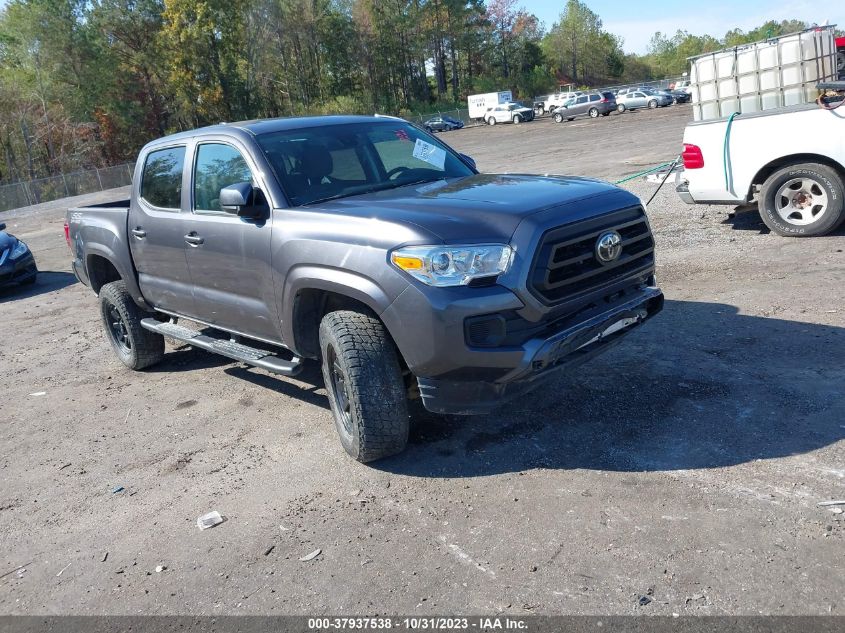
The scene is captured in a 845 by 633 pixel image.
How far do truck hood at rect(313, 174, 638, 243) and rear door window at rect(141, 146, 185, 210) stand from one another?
1.63 m

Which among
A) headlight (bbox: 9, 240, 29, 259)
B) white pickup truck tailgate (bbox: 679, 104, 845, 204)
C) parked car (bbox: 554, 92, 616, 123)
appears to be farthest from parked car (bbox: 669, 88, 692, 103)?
headlight (bbox: 9, 240, 29, 259)

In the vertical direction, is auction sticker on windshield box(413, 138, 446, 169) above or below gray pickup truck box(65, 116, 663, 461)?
above

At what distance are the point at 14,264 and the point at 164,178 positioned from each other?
789cm

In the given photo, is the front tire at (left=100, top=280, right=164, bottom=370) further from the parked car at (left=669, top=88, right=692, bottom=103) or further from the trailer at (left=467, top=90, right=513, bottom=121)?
the trailer at (left=467, top=90, right=513, bottom=121)

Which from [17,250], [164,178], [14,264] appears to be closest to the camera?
[164,178]

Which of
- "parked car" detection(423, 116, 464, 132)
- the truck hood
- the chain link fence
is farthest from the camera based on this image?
"parked car" detection(423, 116, 464, 132)

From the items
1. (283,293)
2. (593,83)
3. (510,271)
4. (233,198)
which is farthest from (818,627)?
(593,83)

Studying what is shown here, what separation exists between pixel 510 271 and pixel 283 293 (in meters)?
1.52

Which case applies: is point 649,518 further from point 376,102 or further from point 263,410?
point 376,102

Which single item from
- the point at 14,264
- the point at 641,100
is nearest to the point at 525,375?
the point at 14,264

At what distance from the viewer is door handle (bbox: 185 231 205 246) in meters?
5.29

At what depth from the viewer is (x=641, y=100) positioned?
166 ft

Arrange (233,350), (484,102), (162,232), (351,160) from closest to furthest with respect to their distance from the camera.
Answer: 1. (351,160)
2. (233,350)
3. (162,232)
4. (484,102)

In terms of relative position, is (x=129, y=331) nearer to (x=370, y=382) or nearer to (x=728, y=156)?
(x=370, y=382)
